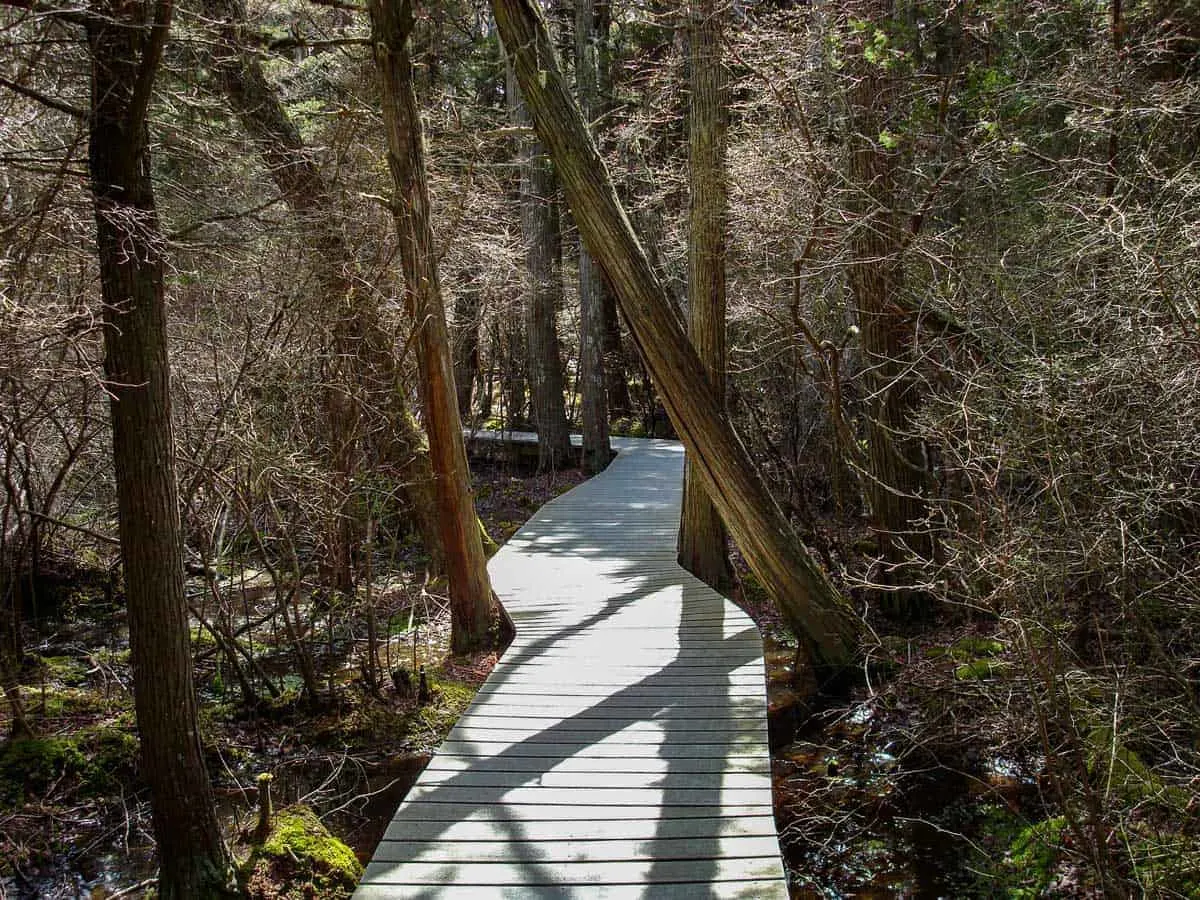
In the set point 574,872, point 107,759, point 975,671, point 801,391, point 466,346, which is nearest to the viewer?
point 574,872

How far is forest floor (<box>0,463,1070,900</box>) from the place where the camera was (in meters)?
5.46

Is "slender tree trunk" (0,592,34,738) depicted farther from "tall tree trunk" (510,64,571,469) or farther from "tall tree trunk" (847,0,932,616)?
"tall tree trunk" (510,64,571,469)

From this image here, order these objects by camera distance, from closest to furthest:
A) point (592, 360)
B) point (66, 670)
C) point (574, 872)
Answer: point (574, 872)
point (66, 670)
point (592, 360)

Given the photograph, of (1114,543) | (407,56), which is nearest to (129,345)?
(407,56)

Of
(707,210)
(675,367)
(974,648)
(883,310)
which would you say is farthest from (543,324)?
(974,648)

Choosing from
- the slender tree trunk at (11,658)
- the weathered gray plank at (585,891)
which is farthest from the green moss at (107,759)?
the weathered gray plank at (585,891)

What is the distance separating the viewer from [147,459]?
4.29m

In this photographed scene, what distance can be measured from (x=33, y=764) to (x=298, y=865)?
2695 millimetres

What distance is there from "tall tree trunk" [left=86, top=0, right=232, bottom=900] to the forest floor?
22.5 inches

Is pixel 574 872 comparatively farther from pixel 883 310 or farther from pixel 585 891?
pixel 883 310

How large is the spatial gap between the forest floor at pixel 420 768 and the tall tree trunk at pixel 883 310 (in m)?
1.04

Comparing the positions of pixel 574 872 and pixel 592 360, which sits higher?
pixel 592 360

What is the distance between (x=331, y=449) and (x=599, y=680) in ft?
Answer: 9.48

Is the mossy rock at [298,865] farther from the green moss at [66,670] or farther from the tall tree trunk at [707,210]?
the tall tree trunk at [707,210]
